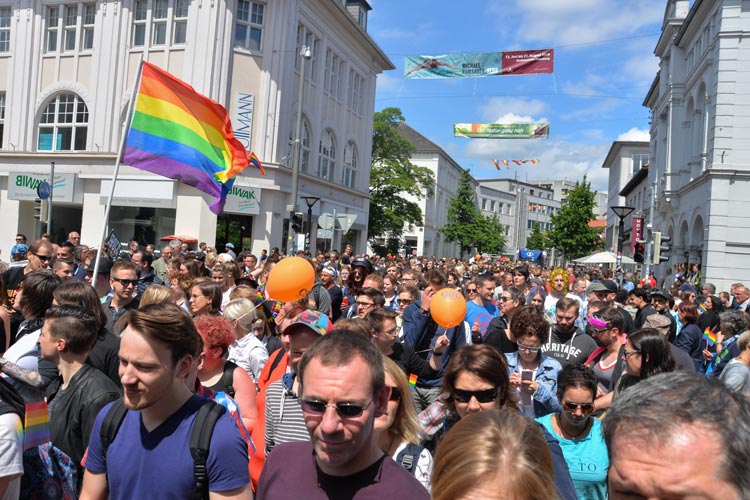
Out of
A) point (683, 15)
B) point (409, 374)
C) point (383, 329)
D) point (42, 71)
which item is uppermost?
point (683, 15)

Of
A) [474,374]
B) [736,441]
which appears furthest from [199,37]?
[736,441]

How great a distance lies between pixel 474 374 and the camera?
360 cm

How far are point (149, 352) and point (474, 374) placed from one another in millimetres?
1762

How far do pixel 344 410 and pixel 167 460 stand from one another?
813 millimetres

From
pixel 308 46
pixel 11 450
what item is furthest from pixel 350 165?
pixel 11 450

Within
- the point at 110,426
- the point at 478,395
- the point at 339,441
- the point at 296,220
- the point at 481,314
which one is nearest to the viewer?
the point at 339,441

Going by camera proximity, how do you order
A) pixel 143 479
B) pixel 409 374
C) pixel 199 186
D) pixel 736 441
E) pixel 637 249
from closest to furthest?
pixel 736 441
pixel 143 479
pixel 409 374
pixel 199 186
pixel 637 249

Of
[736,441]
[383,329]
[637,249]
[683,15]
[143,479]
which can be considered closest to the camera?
[736,441]

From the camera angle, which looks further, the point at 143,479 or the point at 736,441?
the point at 143,479

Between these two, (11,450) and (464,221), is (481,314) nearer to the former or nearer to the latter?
(11,450)

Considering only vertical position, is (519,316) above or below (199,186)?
below

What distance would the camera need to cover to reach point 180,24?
94.4ft

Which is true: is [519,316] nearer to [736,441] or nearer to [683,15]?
[736,441]

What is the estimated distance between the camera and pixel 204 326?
4082mm
